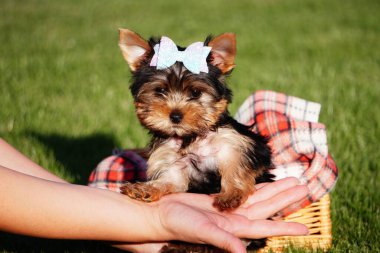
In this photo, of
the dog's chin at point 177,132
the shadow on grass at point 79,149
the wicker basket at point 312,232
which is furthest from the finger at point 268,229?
the shadow on grass at point 79,149

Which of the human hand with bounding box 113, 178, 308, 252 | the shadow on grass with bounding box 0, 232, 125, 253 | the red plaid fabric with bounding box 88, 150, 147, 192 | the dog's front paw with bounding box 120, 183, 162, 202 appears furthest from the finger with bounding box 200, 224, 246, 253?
the red plaid fabric with bounding box 88, 150, 147, 192

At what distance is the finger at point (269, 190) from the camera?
11.4ft

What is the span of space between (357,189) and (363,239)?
926mm

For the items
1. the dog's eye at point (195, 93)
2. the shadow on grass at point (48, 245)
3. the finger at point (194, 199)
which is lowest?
the shadow on grass at point (48, 245)

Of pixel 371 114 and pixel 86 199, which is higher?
pixel 371 114

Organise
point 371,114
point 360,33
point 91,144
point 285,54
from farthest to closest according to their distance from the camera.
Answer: point 360,33
point 285,54
point 371,114
point 91,144

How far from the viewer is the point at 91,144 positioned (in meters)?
6.11

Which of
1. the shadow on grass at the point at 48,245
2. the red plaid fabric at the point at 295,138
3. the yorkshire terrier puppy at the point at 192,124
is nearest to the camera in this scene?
the yorkshire terrier puppy at the point at 192,124

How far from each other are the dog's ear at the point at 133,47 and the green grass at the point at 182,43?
1645 mm

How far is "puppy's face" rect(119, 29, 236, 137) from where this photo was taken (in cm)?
330

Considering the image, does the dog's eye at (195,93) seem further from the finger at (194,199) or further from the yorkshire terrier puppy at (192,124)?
the finger at (194,199)

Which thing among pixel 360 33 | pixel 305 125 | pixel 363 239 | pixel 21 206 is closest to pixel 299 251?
pixel 363 239

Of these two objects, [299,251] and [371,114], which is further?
[371,114]

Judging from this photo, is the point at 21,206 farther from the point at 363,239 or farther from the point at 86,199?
the point at 363,239
